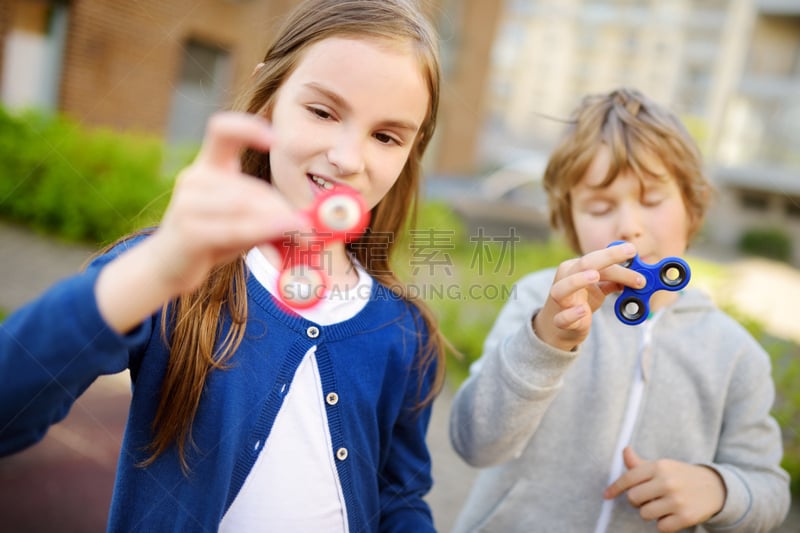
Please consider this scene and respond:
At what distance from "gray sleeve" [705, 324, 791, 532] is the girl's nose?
1.06 m

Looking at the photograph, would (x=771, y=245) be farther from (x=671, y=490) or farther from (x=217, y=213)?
(x=217, y=213)

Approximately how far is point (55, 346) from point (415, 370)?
2.70 feet

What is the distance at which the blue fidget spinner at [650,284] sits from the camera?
121cm

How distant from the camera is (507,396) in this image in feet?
4.55

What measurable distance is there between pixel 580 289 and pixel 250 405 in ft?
2.10

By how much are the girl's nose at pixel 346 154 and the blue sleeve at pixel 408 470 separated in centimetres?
53

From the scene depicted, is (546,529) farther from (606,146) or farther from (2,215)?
(2,215)

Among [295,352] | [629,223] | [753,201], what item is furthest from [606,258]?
[753,201]

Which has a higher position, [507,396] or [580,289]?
[580,289]

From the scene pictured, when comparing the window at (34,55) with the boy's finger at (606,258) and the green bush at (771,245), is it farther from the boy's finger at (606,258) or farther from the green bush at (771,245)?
the green bush at (771,245)

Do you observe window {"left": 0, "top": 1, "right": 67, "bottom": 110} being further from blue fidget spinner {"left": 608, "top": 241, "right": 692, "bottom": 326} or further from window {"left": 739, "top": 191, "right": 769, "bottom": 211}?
window {"left": 739, "top": 191, "right": 769, "bottom": 211}

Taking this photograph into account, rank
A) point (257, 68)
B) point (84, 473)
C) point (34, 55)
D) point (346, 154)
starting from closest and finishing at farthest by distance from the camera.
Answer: point (346, 154)
point (257, 68)
point (84, 473)
point (34, 55)

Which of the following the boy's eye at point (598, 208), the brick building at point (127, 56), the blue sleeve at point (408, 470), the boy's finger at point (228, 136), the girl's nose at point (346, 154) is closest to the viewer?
the boy's finger at point (228, 136)

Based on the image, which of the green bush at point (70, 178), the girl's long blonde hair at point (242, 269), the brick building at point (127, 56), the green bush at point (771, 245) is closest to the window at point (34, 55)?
the brick building at point (127, 56)
